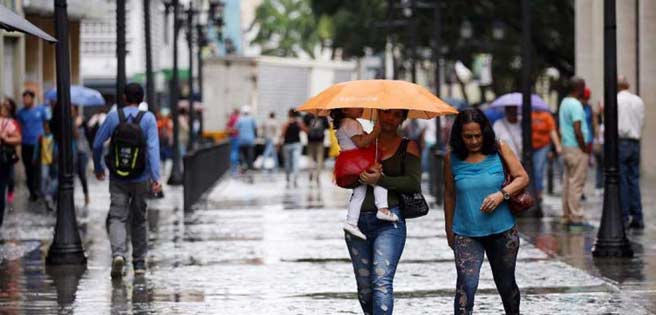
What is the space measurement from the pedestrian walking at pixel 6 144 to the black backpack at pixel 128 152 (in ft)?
19.8

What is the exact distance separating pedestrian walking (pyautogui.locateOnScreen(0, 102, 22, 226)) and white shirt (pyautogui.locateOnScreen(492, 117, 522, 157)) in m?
6.34

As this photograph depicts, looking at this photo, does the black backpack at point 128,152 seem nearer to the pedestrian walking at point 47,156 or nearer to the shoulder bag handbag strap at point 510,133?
the shoulder bag handbag strap at point 510,133

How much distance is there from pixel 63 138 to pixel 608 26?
5.44 metres

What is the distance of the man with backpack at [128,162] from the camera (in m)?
15.6

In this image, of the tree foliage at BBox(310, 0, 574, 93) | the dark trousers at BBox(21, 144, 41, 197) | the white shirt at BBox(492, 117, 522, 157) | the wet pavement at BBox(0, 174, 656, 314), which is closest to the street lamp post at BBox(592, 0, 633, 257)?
the wet pavement at BBox(0, 174, 656, 314)

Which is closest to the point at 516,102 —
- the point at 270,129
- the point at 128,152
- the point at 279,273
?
the point at 279,273

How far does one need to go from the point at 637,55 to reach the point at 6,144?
16937mm

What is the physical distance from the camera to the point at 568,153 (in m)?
20.6

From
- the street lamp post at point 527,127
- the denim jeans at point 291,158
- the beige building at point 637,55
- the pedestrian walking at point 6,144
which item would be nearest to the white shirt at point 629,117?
the street lamp post at point 527,127

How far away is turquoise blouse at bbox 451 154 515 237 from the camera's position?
34.1 ft

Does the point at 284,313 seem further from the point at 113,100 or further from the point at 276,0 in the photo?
the point at 276,0

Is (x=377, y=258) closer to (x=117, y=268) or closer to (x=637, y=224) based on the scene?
(x=117, y=268)

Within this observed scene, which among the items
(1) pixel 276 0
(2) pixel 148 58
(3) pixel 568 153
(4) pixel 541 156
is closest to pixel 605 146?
(3) pixel 568 153

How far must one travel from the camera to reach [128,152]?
15570 mm
